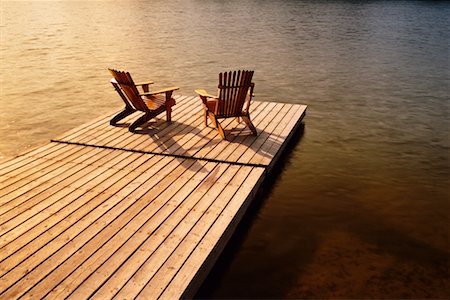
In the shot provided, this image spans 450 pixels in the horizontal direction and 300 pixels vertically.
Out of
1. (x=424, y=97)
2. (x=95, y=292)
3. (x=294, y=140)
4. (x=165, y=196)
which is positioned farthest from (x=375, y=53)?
(x=95, y=292)

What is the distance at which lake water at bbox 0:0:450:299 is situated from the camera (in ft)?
14.7

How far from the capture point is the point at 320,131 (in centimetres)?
882

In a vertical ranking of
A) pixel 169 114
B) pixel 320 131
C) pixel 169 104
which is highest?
pixel 169 104

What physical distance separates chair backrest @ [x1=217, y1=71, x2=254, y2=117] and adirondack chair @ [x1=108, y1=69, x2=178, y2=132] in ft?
3.56

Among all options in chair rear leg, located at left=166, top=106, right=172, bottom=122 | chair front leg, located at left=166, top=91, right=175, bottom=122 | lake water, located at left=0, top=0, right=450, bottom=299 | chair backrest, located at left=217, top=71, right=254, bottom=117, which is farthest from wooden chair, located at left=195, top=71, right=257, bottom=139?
lake water, located at left=0, top=0, right=450, bottom=299

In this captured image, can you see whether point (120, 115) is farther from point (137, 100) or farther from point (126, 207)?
point (126, 207)

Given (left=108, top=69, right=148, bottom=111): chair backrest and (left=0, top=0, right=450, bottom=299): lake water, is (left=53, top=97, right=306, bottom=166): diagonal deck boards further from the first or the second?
(left=0, top=0, right=450, bottom=299): lake water

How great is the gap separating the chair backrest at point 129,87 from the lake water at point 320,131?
2532mm

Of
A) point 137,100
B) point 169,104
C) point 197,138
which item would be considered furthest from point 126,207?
point 169,104

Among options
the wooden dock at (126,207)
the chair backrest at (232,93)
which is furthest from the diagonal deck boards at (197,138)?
the chair backrest at (232,93)

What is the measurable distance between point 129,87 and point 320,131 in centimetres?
444

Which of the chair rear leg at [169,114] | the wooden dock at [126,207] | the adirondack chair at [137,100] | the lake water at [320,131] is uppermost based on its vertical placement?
the adirondack chair at [137,100]

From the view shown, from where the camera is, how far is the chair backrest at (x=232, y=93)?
664cm

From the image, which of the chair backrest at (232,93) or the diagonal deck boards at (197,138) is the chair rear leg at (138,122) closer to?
the diagonal deck boards at (197,138)
